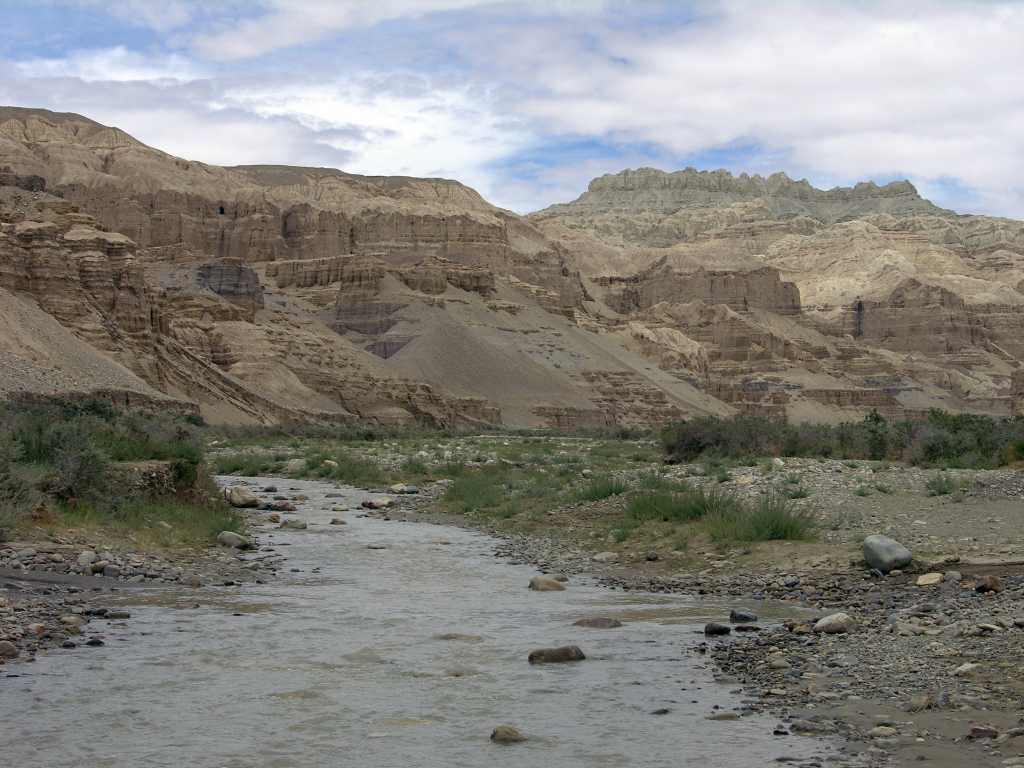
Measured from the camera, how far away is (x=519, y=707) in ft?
30.3

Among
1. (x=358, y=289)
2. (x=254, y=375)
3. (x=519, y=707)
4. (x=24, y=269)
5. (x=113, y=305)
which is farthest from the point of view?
(x=358, y=289)

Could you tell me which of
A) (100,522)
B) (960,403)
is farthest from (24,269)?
(960,403)

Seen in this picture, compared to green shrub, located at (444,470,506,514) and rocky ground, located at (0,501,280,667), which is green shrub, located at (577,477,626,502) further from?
rocky ground, located at (0,501,280,667)

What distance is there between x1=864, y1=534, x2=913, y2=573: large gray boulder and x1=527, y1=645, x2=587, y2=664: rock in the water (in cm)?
482

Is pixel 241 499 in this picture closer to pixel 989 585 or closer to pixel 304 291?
pixel 989 585

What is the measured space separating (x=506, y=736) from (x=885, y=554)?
7110 mm

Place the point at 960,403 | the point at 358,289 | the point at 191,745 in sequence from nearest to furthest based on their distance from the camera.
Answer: the point at 191,745 → the point at 358,289 → the point at 960,403

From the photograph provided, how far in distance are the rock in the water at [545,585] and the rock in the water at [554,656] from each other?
13.0 ft

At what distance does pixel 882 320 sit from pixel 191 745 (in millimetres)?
179218

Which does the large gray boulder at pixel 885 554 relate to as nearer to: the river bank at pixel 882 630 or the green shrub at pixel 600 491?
the river bank at pixel 882 630

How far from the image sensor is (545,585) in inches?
584

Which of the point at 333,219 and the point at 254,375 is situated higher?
the point at 333,219

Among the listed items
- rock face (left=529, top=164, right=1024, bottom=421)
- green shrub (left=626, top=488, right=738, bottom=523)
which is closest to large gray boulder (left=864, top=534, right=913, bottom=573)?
green shrub (left=626, top=488, right=738, bottom=523)

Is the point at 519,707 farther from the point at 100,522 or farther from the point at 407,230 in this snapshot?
the point at 407,230
